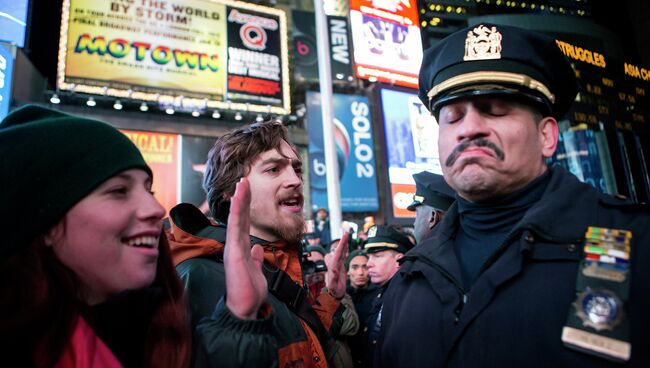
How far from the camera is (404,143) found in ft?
57.5

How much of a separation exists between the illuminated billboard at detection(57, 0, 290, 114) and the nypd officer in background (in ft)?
51.9

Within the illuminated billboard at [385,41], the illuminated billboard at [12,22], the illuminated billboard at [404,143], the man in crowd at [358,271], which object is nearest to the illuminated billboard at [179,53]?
the illuminated billboard at [385,41]

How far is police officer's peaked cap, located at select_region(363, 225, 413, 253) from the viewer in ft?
16.1

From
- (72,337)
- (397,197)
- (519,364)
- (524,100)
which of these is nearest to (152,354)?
(72,337)

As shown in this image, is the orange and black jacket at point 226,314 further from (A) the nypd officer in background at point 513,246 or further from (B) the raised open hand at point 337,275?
(A) the nypd officer in background at point 513,246

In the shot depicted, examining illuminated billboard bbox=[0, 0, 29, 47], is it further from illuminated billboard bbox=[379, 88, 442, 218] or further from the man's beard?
illuminated billboard bbox=[379, 88, 442, 218]

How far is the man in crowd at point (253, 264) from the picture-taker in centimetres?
142

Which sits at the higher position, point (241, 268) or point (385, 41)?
point (385, 41)

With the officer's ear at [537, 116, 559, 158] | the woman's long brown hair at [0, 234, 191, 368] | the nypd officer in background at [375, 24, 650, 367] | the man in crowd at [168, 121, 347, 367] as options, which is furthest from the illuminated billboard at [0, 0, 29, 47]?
the officer's ear at [537, 116, 559, 158]

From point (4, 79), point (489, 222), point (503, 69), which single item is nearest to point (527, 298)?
point (489, 222)

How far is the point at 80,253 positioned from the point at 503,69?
5.75ft

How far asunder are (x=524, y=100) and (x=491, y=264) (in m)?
0.71

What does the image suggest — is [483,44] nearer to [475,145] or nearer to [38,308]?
[475,145]

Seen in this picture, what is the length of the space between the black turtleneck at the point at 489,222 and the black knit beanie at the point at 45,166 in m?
1.41
